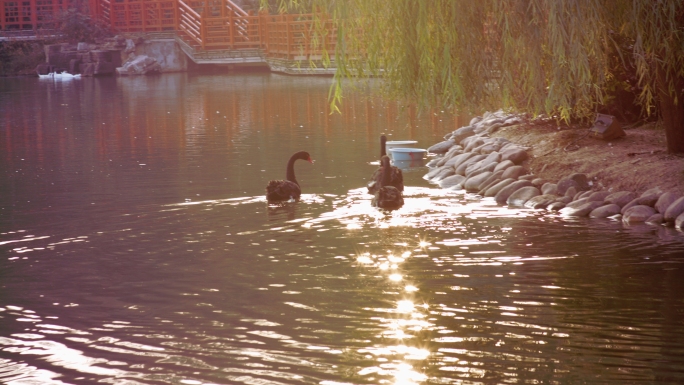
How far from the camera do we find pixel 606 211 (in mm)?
11914

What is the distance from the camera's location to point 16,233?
12.0m

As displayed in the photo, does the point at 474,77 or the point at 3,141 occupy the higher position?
the point at 474,77

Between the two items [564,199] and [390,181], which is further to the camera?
[390,181]

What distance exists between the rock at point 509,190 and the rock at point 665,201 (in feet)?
7.97

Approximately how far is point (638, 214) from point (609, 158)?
2.27 metres

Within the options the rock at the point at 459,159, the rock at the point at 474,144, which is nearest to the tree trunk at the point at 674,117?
the rock at the point at 459,159

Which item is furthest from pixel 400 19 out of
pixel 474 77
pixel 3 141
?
pixel 3 141

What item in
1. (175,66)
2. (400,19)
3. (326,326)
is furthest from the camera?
(175,66)

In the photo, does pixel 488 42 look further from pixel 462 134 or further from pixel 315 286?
pixel 462 134

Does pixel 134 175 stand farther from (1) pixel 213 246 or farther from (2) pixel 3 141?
(2) pixel 3 141

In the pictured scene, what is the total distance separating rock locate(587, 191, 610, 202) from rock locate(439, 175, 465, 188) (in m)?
2.75

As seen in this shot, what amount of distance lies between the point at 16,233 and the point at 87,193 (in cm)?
303

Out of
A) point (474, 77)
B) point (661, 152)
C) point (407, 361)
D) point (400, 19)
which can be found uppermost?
point (400, 19)

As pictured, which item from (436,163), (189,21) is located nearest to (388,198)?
(436,163)
